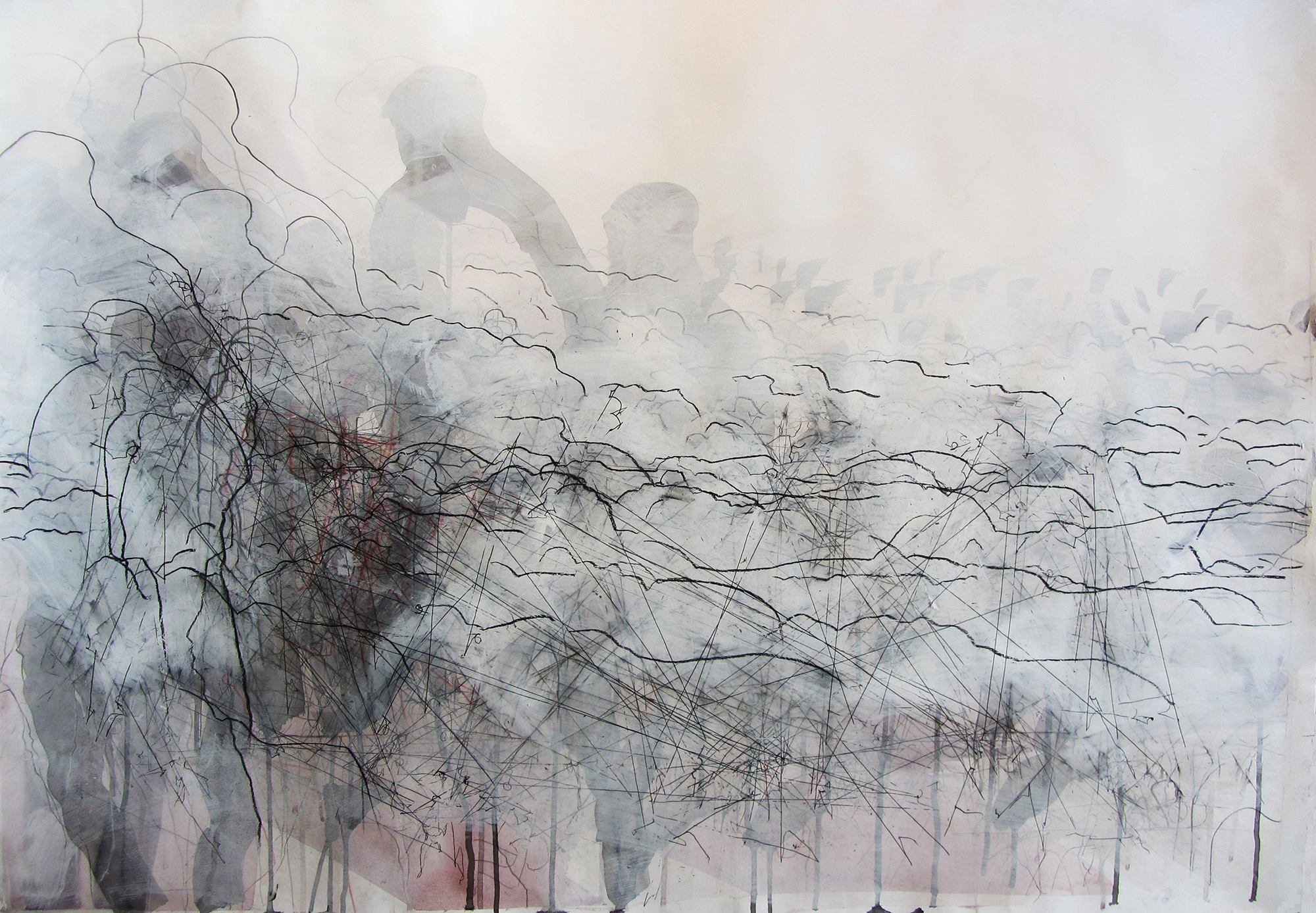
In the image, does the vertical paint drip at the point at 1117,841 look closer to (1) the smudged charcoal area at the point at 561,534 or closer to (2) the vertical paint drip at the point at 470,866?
(1) the smudged charcoal area at the point at 561,534

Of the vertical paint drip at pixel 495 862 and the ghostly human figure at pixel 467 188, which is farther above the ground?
the ghostly human figure at pixel 467 188

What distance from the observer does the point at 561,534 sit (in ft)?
4.14

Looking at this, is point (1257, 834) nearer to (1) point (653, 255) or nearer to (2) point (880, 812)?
(2) point (880, 812)

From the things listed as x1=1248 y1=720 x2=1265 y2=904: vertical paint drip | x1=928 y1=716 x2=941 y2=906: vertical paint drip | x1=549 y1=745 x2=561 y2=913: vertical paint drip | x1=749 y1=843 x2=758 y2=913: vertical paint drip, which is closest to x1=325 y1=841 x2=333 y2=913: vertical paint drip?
x1=549 y1=745 x2=561 y2=913: vertical paint drip

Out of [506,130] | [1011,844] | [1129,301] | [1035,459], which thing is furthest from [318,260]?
[1011,844]

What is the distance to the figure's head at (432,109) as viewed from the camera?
4.16 ft

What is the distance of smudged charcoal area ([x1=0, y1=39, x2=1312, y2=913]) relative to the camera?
124cm

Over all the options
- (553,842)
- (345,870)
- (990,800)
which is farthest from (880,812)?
(345,870)

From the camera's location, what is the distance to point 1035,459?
1297mm

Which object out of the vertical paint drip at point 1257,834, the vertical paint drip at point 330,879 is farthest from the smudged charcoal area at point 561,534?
the vertical paint drip at point 1257,834

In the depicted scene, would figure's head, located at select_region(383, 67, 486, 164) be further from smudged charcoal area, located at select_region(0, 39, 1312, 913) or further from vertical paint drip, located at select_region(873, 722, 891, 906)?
vertical paint drip, located at select_region(873, 722, 891, 906)

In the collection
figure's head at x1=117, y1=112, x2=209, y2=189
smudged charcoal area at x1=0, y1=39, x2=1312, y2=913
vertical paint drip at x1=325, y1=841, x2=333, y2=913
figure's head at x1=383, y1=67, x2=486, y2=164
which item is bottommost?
vertical paint drip at x1=325, y1=841, x2=333, y2=913

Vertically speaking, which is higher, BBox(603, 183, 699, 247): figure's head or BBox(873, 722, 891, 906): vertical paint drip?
BBox(603, 183, 699, 247): figure's head

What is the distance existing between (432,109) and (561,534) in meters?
0.89
